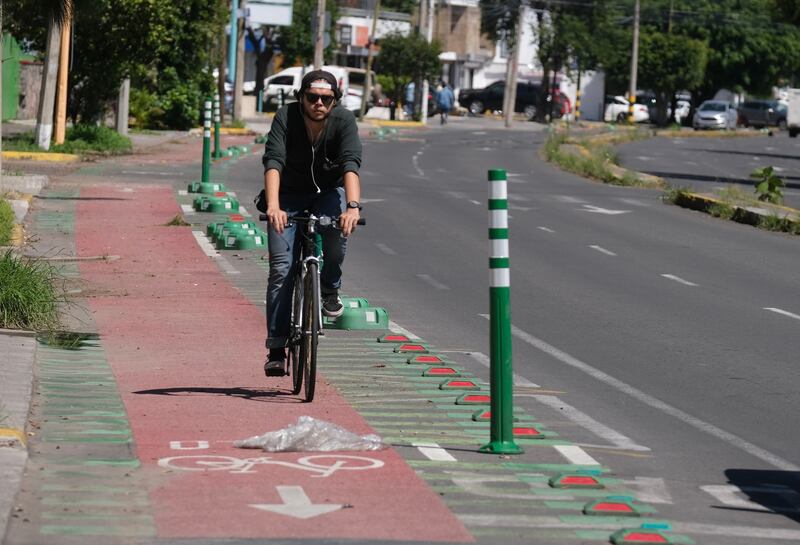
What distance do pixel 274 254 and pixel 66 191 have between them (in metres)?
17.3

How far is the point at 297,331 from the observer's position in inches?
350

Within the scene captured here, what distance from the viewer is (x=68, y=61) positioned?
34.9m

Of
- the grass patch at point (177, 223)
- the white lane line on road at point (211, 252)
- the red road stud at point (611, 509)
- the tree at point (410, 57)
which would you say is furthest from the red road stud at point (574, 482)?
the tree at point (410, 57)

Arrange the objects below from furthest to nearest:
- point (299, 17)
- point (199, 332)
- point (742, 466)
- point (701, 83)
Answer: point (701, 83) < point (299, 17) < point (199, 332) < point (742, 466)

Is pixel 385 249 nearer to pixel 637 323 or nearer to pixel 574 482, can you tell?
pixel 637 323

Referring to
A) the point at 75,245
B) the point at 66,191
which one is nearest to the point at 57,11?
the point at 66,191

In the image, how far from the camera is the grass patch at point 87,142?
33812mm

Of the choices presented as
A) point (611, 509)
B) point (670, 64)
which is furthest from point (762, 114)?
point (611, 509)

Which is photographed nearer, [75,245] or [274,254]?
[274,254]

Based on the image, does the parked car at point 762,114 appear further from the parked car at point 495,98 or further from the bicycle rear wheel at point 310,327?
the bicycle rear wheel at point 310,327

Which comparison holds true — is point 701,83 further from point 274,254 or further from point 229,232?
point 274,254

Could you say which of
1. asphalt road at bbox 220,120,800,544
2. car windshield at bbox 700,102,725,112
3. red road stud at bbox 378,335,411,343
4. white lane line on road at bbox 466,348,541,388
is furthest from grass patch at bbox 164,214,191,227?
car windshield at bbox 700,102,725,112

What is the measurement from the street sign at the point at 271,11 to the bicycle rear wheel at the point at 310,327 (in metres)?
49.7

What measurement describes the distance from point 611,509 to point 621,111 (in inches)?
3432
